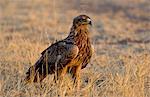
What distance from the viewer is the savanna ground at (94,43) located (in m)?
8.30

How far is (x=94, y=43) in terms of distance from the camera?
1317 cm

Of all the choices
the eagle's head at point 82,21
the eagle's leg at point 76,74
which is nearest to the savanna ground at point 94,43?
the eagle's leg at point 76,74

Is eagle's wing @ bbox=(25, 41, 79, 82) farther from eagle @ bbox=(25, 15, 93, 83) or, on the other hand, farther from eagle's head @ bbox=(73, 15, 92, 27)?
eagle's head @ bbox=(73, 15, 92, 27)

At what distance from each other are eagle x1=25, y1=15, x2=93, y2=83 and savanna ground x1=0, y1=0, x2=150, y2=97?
0.15 m

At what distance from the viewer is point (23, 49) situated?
11.4 metres

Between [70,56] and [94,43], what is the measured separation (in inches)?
202

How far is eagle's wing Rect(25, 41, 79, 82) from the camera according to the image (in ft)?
26.5

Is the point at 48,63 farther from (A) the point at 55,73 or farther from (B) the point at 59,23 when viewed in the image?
(B) the point at 59,23

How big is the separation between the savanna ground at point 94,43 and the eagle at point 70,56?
0.15 metres

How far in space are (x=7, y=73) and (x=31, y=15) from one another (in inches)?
322

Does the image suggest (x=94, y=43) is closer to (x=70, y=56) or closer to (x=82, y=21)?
(x=82, y=21)

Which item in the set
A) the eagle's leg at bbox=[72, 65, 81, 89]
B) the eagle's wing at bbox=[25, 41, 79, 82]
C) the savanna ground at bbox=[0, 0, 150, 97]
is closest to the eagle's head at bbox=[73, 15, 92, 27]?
the eagle's wing at bbox=[25, 41, 79, 82]

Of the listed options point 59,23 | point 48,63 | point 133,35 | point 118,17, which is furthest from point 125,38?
point 48,63

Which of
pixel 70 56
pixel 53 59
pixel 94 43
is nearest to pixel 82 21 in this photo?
pixel 70 56
